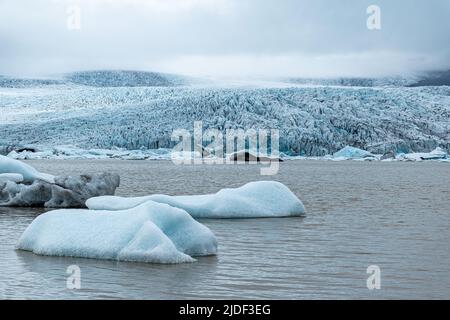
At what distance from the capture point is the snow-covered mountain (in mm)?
64250

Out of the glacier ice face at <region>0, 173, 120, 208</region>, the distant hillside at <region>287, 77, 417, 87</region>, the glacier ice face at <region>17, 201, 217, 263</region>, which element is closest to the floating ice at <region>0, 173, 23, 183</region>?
the glacier ice face at <region>0, 173, 120, 208</region>

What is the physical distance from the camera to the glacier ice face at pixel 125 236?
8.23m

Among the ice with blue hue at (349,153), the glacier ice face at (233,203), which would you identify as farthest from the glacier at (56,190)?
the ice with blue hue at (349,153)

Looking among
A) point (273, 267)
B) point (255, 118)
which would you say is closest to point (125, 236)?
point (273, 267)

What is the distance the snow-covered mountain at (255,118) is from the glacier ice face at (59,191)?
47013mm

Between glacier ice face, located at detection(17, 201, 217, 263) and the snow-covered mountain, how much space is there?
5395 cm

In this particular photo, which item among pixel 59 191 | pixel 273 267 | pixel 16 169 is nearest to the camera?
pixel 273 267

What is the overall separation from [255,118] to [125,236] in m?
56.8

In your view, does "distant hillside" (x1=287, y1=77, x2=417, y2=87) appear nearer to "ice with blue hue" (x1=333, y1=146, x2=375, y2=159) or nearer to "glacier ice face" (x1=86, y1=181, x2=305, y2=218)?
"ice with blue hue" (x1=333, y1=146, x2=375, y2=159)

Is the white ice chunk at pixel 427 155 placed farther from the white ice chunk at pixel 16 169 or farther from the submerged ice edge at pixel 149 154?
the white ice chunk at pixel 16 169

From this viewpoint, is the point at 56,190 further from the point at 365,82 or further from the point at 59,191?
the point at 365,82

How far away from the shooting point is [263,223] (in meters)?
12.8

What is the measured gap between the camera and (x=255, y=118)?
64875 mm
